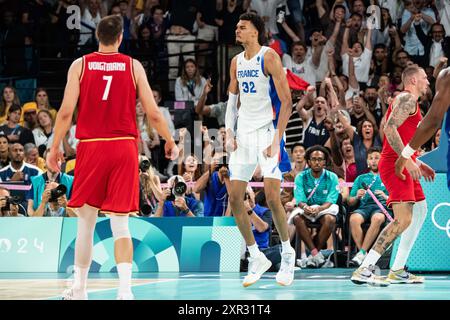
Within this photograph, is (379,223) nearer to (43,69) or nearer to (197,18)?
(197,18)

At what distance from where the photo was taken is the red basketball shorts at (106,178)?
792cm

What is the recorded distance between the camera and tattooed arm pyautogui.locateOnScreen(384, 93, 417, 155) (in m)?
10.3

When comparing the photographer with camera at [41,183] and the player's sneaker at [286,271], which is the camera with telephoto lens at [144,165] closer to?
the photographer with camera at [41,183]

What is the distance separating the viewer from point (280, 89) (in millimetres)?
10164

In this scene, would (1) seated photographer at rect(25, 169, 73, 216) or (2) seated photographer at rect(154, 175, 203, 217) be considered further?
(1) seated photographer at rect(25, 169, 73, 216)

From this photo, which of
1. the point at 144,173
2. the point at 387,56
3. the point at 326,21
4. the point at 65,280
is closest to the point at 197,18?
the point at 326,21

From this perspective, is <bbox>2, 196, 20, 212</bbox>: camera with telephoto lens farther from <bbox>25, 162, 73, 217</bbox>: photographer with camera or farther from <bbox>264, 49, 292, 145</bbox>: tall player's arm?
<bbox>264, 49, 292, 145</bbox>: tall player's arm

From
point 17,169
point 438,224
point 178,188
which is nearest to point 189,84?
point 17,169

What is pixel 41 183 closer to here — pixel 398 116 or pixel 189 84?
pixel 189 84

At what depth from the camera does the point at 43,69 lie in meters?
19.8

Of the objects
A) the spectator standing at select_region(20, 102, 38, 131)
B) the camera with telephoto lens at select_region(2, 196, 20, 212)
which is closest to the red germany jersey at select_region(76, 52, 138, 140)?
the camera with telephoto lens at select_region(2, 196, 20, 212)

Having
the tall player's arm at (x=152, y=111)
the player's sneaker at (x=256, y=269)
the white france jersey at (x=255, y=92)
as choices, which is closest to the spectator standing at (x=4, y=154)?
the white france jersey at (x=255, y=92)

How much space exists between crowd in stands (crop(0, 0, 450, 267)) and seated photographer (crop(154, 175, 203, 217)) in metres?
0.02
